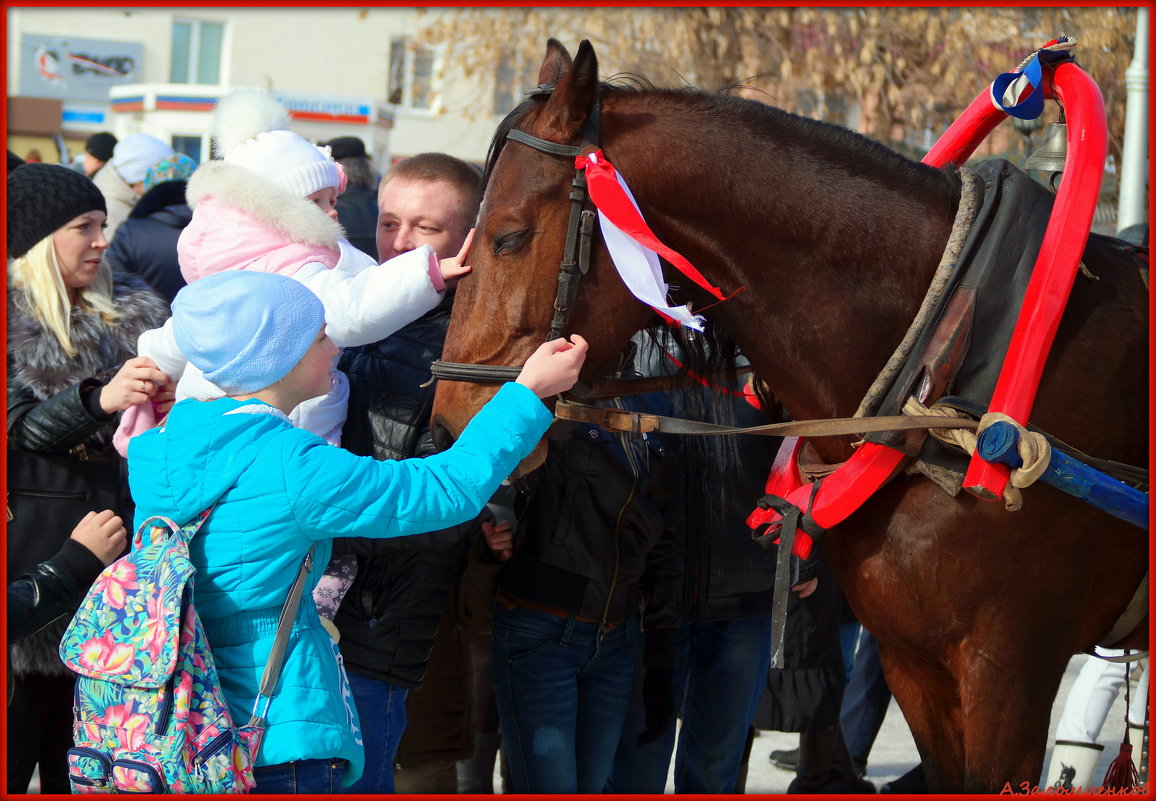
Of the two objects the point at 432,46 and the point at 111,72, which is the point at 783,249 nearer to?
the point at 432,46

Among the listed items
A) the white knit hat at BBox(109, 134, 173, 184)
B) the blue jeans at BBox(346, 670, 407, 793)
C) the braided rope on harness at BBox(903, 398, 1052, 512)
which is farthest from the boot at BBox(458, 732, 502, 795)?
the white knit hat at BBox(109, 134, 173, 184)

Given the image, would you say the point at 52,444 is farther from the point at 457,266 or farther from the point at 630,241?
the point at 630,241

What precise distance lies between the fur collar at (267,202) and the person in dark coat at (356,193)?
1.97 meters

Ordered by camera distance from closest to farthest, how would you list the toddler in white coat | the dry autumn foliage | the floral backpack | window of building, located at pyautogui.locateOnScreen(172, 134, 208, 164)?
the floral backpack, the toddler in white coat, the dry autumn foliage, window of building, located at pyautogui.locateOnScreen(172, 134, 208, 164)

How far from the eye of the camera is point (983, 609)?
2.30 metres

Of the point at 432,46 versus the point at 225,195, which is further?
the point at 432,46

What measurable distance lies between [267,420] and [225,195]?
0.94 m

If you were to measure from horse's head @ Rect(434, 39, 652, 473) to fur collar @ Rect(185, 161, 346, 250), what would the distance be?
0.61m

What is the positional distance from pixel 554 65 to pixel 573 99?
25 cm

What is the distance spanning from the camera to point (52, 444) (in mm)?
2994

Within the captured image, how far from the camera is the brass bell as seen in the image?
2.66 metres

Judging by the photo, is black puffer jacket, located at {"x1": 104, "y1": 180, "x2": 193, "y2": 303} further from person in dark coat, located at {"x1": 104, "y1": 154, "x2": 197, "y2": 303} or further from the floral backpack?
the floral backpack

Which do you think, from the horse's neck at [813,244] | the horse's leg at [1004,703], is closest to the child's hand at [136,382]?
the horse's neck at [813,244]

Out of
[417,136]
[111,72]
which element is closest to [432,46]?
[417,136]
